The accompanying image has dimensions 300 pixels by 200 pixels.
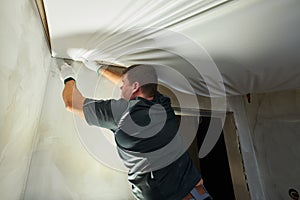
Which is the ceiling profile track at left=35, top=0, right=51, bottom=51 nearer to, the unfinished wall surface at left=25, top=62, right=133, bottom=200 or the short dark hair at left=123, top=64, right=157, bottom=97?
the unfinished wall surface at left=25, top=62, right=133, bottom=200

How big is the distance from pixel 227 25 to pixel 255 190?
136 centimetres

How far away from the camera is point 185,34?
782 mm

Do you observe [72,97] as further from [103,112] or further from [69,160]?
[69,160]

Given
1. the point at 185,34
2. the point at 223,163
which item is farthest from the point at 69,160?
the point at 223,163

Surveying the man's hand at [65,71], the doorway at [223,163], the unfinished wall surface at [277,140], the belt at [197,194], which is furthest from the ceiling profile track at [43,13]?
the unfinished wall surface at [277,140]

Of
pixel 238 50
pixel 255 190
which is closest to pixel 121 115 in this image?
pixel 238 50

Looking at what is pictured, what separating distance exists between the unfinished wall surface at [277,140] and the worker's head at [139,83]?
1.17m

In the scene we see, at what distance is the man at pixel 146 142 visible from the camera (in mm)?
781

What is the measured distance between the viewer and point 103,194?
→ 94 centimetres

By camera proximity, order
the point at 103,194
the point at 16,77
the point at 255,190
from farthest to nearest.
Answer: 1. the point at 255,190
2. the point at 103,194
3. the point at 16,77

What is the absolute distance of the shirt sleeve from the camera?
2.54 ft

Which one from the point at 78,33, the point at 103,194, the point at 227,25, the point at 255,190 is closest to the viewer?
the point at 227,25

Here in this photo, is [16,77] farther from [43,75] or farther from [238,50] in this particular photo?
[238,50]

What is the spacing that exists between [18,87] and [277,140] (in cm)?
174
